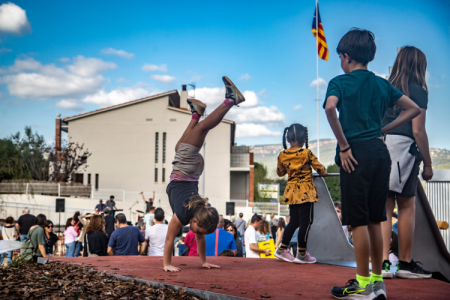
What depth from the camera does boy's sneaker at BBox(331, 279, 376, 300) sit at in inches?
109

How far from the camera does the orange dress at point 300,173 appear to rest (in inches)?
187

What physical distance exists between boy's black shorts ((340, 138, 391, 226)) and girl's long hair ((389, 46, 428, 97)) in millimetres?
1175

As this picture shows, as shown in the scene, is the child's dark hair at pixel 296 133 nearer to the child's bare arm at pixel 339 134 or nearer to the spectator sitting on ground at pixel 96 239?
the child's bare arm at pixel 339 134

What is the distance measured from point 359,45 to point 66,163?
129 feet

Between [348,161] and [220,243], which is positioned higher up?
[348,161]

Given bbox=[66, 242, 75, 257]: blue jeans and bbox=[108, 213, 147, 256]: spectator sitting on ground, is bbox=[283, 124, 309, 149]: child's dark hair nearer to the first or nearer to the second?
bbox=[108, 213, 147, 256]: spectator sitting on ground

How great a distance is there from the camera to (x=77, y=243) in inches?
484

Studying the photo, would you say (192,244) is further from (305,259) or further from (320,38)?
(320,38)

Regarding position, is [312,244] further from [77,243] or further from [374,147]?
[77,243]

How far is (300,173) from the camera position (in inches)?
191

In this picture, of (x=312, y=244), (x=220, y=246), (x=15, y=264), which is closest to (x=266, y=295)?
(x=312, y=244)

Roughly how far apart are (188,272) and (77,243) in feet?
30.8

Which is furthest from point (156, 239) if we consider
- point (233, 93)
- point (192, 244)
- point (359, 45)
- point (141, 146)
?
point (141, 146)

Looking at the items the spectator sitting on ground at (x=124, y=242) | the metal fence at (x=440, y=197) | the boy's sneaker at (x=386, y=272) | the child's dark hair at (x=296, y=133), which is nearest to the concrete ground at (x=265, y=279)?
the boy's sneaker at (x=386, y=272)
